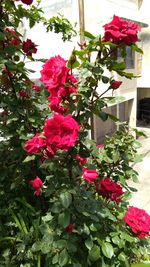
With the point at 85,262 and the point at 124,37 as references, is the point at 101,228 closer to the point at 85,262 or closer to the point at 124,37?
the point at 85,262

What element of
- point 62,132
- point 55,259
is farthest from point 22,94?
point 55,259

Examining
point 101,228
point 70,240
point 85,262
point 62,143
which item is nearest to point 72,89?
point 62,143

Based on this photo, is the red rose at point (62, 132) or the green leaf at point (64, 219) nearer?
the red rose at point (62, 132)

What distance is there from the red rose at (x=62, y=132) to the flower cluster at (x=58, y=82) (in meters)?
0.22

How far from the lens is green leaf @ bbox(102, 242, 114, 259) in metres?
1.86

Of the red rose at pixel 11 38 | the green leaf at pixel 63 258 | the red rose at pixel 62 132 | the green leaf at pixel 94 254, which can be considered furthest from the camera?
the red rose at pixel 11 38

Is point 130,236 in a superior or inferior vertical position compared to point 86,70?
inferior

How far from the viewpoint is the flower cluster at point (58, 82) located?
1.44 meters

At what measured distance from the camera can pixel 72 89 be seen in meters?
1.50

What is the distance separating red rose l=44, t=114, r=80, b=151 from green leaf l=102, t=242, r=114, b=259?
1012mm

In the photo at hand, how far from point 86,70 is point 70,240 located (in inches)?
45.6

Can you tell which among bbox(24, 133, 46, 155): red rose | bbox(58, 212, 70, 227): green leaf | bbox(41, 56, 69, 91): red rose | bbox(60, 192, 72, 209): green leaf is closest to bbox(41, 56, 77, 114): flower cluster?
bbox(41, 56, 69, 91): red rose

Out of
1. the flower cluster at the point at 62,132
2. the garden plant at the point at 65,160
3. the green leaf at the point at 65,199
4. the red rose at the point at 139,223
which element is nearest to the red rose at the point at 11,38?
the garden plant at the point at 65,160

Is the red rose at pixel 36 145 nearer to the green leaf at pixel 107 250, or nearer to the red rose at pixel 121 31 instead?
the red rose at pixel 121 31
